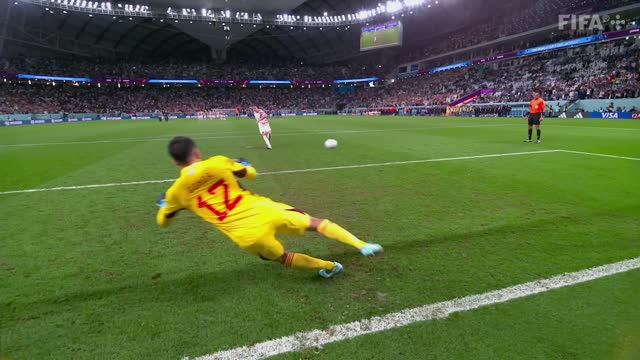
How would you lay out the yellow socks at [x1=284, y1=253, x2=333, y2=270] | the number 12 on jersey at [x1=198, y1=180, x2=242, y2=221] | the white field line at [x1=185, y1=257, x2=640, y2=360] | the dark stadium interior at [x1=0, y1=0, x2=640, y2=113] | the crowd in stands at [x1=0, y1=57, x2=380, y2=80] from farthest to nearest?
the crowd in stands at [x1=0, y1=57, x2=380, y2=80] < the dark stadium interior at [x1=0, y1=0, x2=640, y2=113] < the yellow socks at [x1=284, y1=253, x2=333, y2=270] < the number 12 on jersey at [x1=198, y1=180, x2=242, y2=221] < the white field line at [x1=185, y1=257, x2=640, y2=360]

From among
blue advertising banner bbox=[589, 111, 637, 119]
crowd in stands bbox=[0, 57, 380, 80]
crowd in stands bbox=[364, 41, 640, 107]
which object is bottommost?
blue advertising banner bbox=[589, 111, 637, 119]

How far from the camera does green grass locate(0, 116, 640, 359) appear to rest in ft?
8.23

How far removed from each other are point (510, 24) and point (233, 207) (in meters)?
58.7

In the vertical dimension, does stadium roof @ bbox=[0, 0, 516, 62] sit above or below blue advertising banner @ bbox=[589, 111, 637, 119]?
above

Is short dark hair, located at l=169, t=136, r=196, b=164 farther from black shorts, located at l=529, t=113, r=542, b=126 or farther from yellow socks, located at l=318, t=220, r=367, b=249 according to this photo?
black shorts, located at l=529, t=113, r=542, b=126

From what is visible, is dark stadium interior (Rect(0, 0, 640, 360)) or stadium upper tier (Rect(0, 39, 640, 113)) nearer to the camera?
dark stadium interior (Rect(0, 0, 640, 360))

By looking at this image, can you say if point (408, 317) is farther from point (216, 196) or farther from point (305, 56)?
point (305, 56)

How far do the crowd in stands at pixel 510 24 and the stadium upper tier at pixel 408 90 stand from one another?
3.78m

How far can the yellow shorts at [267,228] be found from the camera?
2963mm

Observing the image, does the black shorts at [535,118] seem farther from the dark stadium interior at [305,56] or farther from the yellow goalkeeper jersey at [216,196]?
the dark stadium interior at [305,56]

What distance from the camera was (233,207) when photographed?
306cm

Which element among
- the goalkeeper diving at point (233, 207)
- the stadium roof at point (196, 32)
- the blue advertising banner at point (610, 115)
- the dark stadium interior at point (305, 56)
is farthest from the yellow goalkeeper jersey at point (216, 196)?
the stadium roof at point (196, 32)

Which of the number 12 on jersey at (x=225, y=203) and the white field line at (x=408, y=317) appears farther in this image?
the number 12 on jersey at (x=225, y=203)

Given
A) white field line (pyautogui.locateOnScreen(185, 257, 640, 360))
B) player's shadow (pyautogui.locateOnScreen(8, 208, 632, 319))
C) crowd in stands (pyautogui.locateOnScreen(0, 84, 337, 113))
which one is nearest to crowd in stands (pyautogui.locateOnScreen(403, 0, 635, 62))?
crowd in stands (pyautogui.locateOnScreen(0, 84, 337, 113))
